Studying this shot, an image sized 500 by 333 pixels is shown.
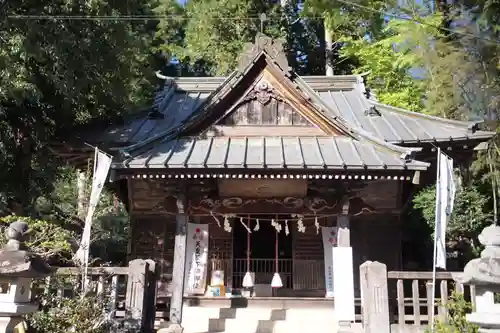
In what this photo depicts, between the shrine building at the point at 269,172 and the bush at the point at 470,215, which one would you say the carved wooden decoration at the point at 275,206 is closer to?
the shrine building at the point at 269,172

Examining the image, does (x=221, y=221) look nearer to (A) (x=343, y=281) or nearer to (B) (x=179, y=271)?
(B) (x=179, y=271)

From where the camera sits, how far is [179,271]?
366 inches

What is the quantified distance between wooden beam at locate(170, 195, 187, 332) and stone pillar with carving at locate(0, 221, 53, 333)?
311cm

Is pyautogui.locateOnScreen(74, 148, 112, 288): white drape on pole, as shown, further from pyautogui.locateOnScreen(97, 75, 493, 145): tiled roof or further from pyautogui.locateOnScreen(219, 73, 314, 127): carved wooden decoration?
pyautogui.locateOnScreen(219, 73, 314, 127): carved wooden decoration

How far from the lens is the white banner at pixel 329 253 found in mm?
10891

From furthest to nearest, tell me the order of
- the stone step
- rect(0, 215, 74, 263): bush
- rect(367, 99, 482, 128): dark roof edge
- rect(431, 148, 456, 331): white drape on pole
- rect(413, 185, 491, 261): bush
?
rect(413, 185, 491, 261): bush → rect(367, 99, 482, 128): dark roof edge → the stone step → rect(431, 148, 456, 331): white drape on pole → rect(0, 215, 74, 263): bush

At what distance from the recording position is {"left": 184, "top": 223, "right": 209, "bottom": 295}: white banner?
1098 centimetres

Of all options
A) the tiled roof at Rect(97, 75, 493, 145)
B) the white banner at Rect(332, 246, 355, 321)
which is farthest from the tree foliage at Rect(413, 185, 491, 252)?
the white banner at Rect(332, 246, 355, 321)

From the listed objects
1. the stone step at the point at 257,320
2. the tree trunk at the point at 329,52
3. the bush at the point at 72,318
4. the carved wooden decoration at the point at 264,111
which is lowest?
the stone step at the point at 257,320

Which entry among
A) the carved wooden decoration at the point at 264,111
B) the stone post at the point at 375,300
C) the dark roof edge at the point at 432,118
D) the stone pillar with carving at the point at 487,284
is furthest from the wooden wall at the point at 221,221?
the stone pillar with carving at the point at 487,284

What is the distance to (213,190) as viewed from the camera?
10617 mm

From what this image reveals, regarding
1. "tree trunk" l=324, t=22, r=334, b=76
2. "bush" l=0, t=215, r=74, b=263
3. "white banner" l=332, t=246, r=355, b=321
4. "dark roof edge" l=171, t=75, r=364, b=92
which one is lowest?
"white banner" l=332, t=246, r=355, b=321

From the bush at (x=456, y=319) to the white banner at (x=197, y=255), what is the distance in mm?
5543

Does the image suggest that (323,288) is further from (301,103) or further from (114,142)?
(114,142)
